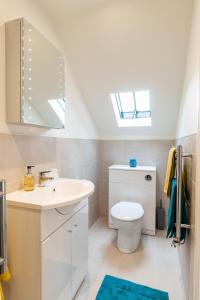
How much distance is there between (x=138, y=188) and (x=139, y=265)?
36.5 inches

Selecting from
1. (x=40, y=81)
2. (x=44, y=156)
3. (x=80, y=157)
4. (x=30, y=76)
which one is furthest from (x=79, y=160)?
(x=30, y=76)

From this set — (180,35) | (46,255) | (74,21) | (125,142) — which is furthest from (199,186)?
(125,142)

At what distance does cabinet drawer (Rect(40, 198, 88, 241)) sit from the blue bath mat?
76cm

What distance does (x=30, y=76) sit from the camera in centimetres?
129

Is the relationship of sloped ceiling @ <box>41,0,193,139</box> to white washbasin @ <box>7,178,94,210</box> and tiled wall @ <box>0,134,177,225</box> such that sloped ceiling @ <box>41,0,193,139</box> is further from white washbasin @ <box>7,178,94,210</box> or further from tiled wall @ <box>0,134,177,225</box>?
white washbasin @ <box>7,178,94,210</box>

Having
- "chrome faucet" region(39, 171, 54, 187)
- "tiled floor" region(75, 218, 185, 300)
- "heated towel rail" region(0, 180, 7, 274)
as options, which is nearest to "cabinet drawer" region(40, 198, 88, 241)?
"heated towel rail" region(0, 180, 7, 274)

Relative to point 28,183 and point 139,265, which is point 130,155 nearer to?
point 139,265

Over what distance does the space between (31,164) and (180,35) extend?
1676 millimetres

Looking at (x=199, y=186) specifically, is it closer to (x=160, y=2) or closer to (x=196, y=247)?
(x=196, y=247)

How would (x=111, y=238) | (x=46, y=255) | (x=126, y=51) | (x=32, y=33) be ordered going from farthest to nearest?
(x=111, y=238)
(x=126, y=51)
(x=32, y=33)
(x=46, y=255)

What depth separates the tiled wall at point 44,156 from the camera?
123cm

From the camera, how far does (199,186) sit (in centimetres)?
95

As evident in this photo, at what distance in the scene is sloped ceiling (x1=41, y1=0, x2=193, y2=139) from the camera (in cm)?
152

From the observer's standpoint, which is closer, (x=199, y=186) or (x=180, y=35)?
(x=199, y=186)
